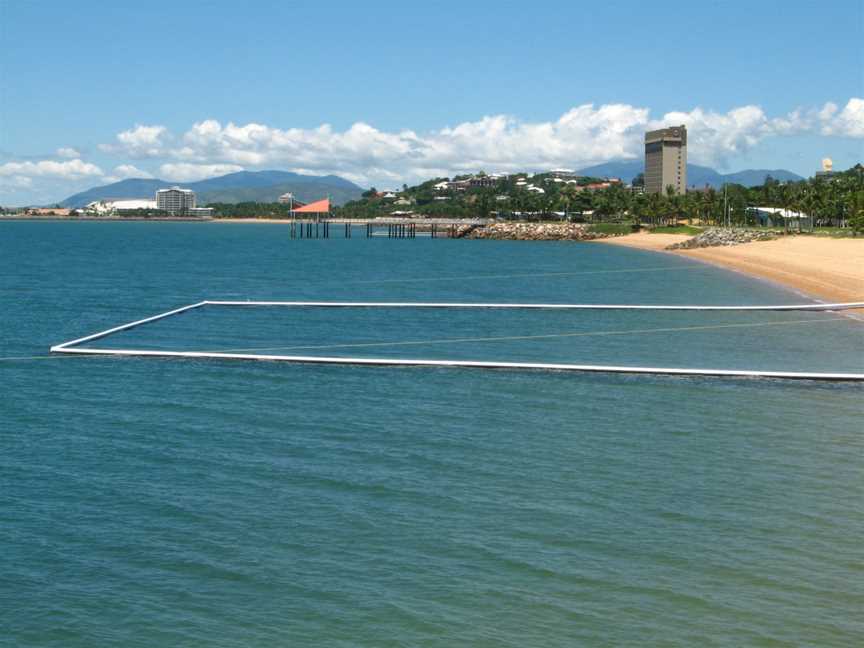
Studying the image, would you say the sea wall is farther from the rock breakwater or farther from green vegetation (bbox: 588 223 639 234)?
the rock breakwater

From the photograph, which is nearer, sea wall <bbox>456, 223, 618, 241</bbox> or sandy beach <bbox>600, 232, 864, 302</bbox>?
sandy beach <bbox>600, 232, 864, 302</bbox>

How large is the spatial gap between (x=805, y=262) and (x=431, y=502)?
72.5m

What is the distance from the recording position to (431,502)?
18.0 metres

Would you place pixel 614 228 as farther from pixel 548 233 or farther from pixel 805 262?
pixel 805 262

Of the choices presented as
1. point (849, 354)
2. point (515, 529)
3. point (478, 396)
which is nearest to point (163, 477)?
point (515, 529)

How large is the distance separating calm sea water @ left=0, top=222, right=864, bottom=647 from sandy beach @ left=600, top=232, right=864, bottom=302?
85.7 ft

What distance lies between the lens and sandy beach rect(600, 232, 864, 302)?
208 feet

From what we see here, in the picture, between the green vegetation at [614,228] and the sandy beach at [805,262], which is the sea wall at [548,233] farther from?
the sandy beach at [805,262]

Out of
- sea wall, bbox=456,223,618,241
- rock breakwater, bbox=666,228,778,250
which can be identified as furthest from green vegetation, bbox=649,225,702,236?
rock breakwater, bbox=666,228,778,250

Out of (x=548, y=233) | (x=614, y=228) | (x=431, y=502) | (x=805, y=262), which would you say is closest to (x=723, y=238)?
(x=805, y=262)

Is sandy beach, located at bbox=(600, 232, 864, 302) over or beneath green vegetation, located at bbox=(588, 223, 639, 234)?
beneath

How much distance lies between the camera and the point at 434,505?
58.5 ft

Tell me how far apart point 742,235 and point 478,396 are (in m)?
106

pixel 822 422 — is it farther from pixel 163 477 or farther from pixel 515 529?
pixel 163 477
